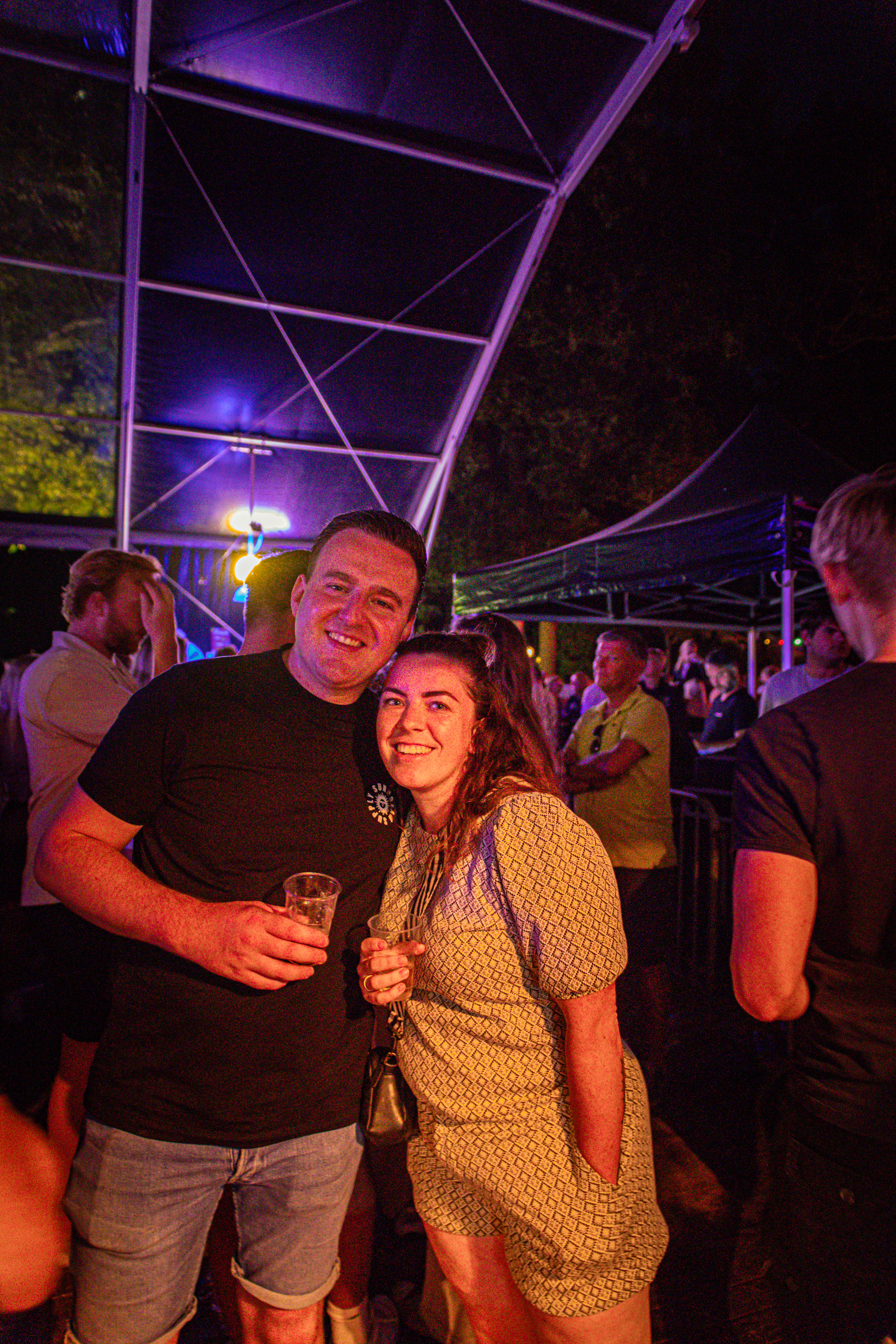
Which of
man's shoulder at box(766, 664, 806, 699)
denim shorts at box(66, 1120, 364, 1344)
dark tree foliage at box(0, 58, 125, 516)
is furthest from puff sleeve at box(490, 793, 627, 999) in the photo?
dark tree foliage at box(0, 58, 125, 516)

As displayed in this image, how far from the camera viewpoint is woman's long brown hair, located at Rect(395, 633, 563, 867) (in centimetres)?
174

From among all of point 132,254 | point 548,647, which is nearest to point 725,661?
point 132,254

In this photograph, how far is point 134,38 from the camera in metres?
4.66

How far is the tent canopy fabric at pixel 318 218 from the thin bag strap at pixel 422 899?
5689 mm

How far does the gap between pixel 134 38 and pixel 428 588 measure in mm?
16375

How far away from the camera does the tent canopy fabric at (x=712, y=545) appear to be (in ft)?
17.3

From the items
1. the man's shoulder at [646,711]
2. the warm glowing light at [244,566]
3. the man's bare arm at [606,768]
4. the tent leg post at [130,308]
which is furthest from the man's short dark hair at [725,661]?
the tent leg post at [130,308]

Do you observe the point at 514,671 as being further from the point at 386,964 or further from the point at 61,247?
the point at 61,247

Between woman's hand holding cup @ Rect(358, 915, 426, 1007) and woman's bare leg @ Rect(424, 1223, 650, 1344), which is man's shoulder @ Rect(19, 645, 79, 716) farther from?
woman's bare leg @ Rect(424, 1223, 650, 1344)

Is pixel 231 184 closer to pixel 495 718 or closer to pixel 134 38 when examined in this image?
pixel 134 38

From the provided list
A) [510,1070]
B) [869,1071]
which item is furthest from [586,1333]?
[869,1071]

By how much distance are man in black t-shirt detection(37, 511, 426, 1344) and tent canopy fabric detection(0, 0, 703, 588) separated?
17.0 feet

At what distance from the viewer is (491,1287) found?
170 centimetres

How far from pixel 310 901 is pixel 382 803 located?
1.54 feet
